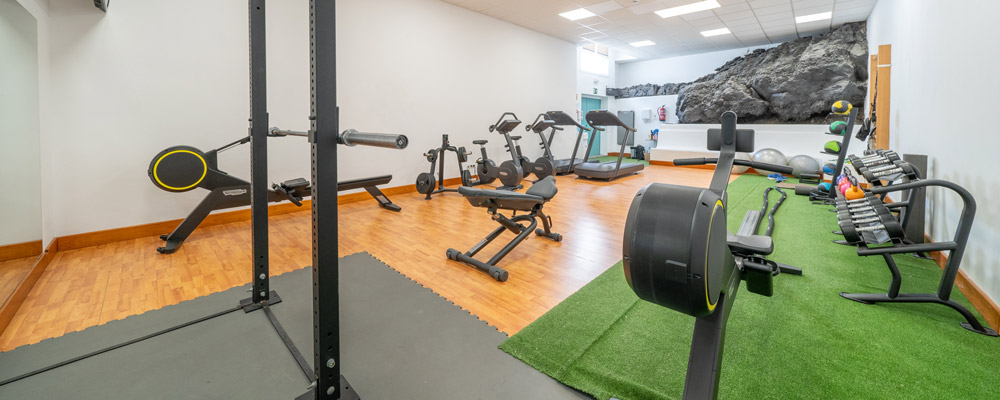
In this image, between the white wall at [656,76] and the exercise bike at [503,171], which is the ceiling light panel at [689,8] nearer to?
the white wall at [656,76]

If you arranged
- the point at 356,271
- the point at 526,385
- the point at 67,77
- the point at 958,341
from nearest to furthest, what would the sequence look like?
the point at 526,385
the point at 958,341
the point at 356,271
the point at 67,77

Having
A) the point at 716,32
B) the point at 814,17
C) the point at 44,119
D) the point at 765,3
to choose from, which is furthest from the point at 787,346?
the point at 716,32

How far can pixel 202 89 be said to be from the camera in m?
3.96

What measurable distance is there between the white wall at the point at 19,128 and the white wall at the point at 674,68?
12.5 m

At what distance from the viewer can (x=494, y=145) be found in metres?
Result: 7.47

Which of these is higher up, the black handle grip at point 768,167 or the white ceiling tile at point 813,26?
the white ceiling tile at point 813,26

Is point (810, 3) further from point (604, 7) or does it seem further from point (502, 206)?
point (502, 206)

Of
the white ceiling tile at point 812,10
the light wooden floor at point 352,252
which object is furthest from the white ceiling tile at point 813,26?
the light wooden floor at point 352,252

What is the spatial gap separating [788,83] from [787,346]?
909 cm

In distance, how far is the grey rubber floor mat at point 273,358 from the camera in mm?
1533

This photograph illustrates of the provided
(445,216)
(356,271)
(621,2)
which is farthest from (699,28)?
(356,271)

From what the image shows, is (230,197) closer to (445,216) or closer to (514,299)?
(445,216)

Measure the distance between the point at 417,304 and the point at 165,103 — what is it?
3486mm

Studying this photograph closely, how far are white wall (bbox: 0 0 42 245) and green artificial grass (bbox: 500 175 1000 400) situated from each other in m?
3.09
